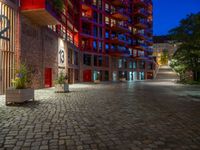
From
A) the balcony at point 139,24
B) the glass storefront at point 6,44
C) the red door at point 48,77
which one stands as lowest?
the red door at point 48,77

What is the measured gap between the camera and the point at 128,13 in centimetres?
5616

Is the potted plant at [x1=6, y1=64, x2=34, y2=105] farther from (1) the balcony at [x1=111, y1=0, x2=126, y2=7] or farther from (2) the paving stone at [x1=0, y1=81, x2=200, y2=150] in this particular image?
(1) the balcony at [x1=111, y1=0, x2=126, y2=7]

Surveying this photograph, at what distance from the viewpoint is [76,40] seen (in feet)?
133

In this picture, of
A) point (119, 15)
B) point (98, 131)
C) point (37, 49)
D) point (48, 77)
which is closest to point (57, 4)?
point (37, 49)

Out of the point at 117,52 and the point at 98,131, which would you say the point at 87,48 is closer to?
the point at 117,52

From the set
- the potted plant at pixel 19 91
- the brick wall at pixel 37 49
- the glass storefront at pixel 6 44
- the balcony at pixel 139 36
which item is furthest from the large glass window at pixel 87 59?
the potted plant at pixel 19 91

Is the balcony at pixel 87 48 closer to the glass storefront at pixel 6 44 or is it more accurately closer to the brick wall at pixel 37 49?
the brick wall at pixel 37 49

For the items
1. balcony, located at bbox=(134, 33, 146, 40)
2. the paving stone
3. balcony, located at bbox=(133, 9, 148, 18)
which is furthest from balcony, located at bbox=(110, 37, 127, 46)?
the paving stone

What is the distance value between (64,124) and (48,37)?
59.5 ft

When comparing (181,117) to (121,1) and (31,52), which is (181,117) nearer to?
(31,52)

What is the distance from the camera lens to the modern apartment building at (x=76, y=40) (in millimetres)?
16125

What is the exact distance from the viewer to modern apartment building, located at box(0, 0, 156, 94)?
16125 millimetres

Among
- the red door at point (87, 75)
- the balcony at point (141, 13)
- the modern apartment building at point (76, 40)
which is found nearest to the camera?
the modern apartment building at point (76, 40)

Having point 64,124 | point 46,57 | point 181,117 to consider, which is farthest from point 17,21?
point 181,117
